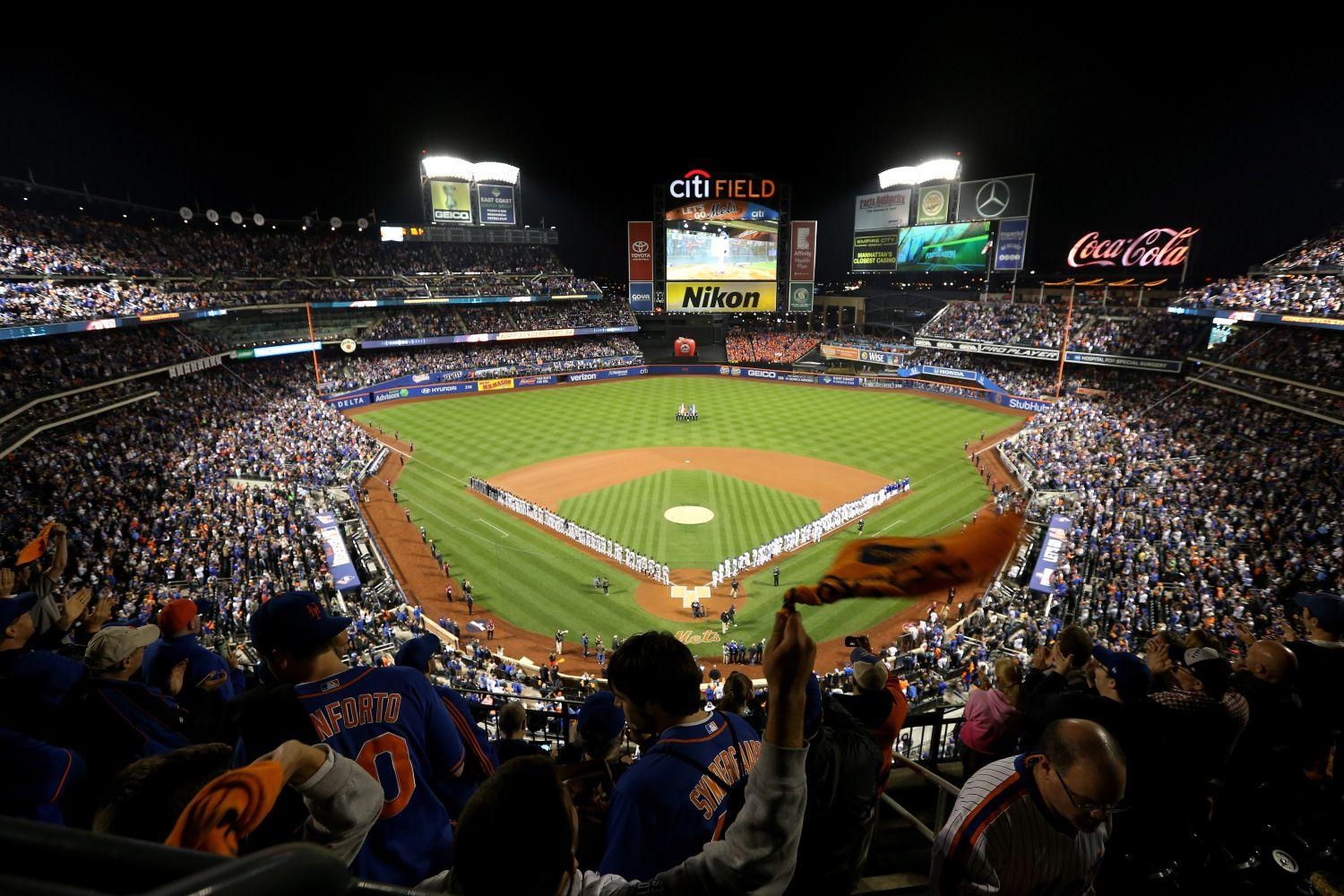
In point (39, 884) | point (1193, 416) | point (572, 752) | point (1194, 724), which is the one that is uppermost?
point (39, 884)

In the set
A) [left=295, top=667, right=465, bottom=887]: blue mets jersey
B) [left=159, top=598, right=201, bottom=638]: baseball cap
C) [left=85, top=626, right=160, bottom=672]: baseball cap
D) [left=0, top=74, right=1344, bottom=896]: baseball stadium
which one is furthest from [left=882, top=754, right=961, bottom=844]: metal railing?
[left=159, top=598, right=201, bottom=638]: baseball cap

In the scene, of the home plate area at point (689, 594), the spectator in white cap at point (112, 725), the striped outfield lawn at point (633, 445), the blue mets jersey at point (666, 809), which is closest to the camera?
the blue mets jersey at point (666, 809)

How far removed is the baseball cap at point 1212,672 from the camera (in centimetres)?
446

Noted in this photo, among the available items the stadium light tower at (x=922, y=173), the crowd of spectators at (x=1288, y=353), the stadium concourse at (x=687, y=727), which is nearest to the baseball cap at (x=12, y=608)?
the stadium concourse at (x=687, y=727)

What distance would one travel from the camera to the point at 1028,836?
10.2ft

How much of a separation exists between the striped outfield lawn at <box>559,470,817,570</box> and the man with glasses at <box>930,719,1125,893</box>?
62.0 ft

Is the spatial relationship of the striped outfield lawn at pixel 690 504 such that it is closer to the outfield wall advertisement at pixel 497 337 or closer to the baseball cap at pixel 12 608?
the baseball cap at pixel 12 608

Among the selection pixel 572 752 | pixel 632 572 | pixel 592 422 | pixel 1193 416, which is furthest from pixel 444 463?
pixel 1193 416

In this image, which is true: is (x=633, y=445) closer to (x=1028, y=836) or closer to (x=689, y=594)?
(x=689, y=594)

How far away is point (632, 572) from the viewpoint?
2192 cm

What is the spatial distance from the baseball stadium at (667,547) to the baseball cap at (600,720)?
4 centimetres

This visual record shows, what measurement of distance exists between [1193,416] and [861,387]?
2486 centimetres

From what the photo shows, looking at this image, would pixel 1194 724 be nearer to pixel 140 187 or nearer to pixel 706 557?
pixel 706 557

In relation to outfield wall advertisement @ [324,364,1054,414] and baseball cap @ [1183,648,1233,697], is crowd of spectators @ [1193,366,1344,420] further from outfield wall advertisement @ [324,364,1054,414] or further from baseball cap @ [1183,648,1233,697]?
baseball cap @ [1183,648,1233,697]
